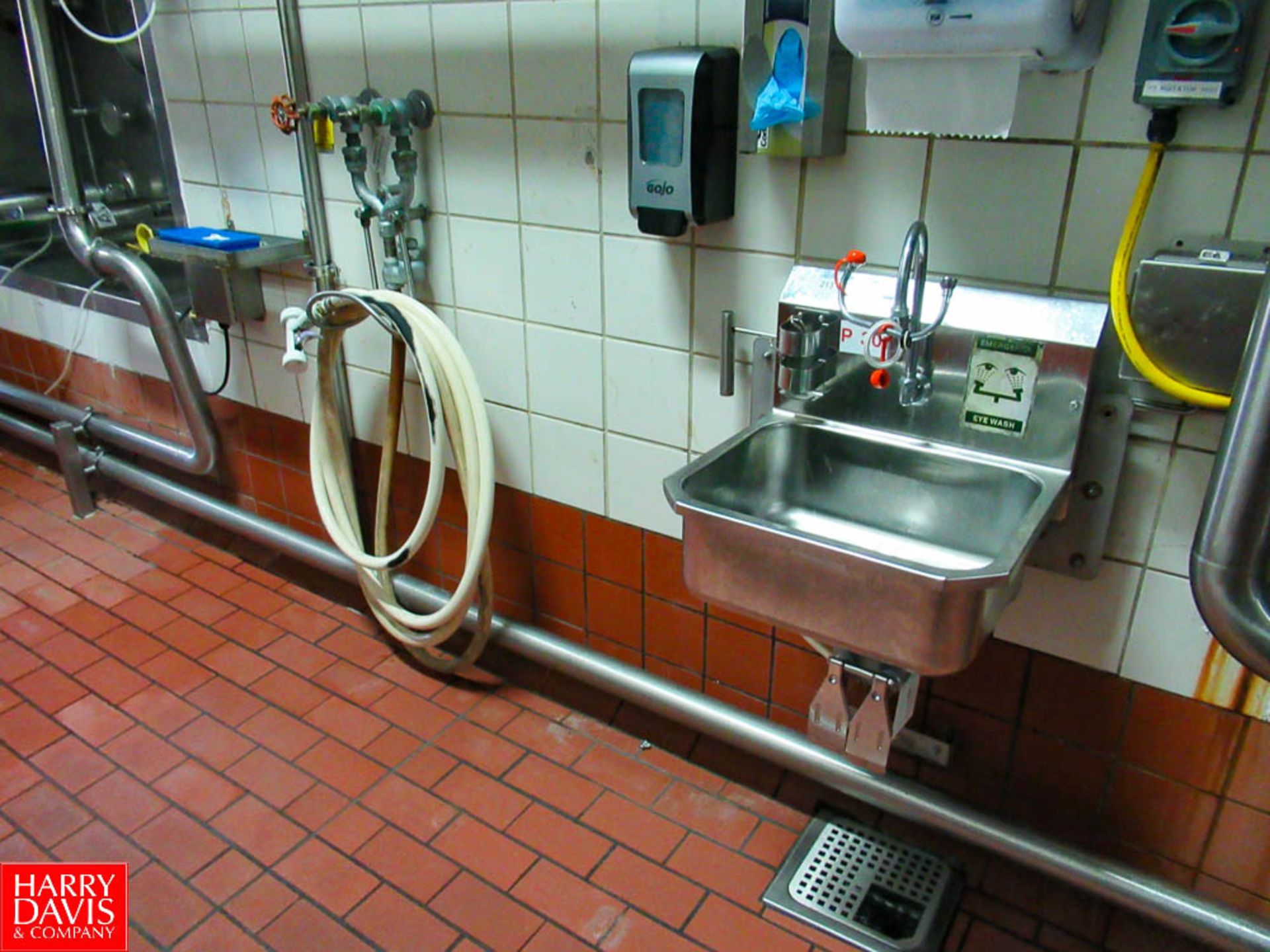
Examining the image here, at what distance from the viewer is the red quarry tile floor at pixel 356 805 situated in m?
1.54

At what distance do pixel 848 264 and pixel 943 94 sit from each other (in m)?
0.27

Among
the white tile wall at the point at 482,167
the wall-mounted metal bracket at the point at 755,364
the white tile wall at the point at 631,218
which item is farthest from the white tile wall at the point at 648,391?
the white tile wall at the point at 482,167

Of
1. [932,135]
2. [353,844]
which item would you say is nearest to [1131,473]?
[932,135]

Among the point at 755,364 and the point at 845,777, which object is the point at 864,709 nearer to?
the point at 845,777

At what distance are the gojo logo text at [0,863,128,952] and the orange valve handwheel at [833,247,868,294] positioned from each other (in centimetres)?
160

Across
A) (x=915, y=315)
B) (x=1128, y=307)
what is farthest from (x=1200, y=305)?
(x=915, y=315)

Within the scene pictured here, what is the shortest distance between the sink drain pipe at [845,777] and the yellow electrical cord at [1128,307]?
0.76 m

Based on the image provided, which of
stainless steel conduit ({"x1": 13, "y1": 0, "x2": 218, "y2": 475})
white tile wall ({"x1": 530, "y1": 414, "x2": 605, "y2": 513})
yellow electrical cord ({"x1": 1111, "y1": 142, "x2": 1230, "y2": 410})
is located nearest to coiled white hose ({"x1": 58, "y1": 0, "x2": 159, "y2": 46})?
stainless steel conduit ({"x1": 13, "y1": 0, "x2": 218, "y2": 475})

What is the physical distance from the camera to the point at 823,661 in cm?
172

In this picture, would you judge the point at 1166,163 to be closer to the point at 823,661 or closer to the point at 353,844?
the point at 823,661

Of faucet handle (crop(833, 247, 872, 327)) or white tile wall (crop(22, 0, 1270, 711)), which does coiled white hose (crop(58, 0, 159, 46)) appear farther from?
→ faucet handle (crop(833, 247, 872, 327))

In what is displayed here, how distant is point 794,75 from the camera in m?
1.28

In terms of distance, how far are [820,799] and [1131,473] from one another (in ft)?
2.94

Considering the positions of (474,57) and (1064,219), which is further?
(474,57)
